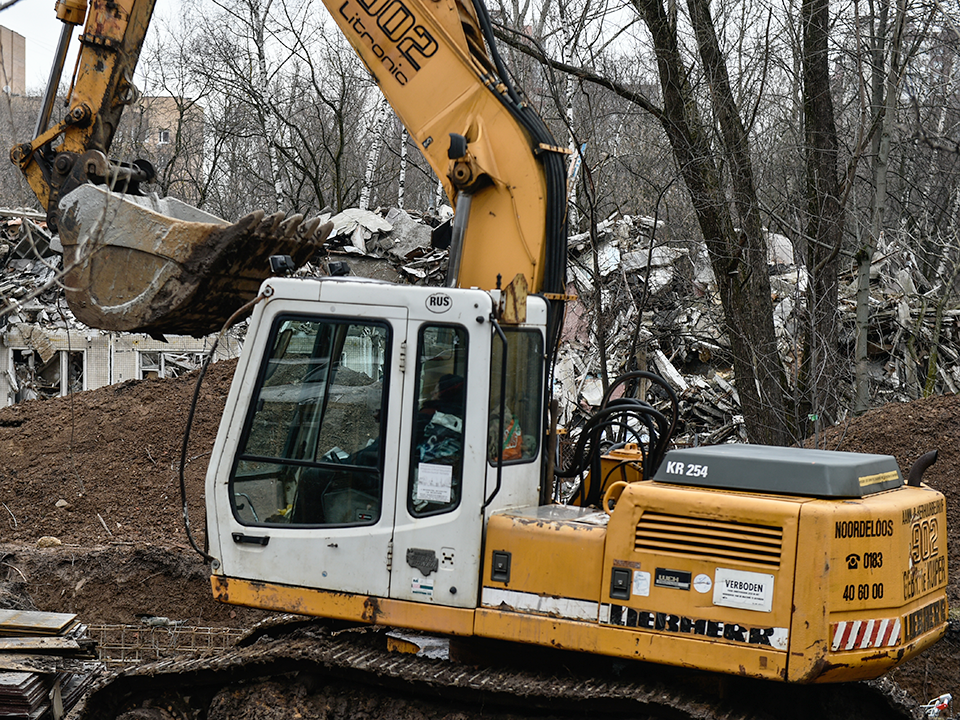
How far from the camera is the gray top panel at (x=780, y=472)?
3.92 m

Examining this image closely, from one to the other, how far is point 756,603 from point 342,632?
2114mm

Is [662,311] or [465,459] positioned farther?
[662,311]

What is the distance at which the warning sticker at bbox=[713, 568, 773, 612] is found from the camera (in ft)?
12.4

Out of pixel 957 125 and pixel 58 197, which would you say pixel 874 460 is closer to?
pixel 58 197

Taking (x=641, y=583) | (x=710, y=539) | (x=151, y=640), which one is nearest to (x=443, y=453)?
(x=641, y=583)

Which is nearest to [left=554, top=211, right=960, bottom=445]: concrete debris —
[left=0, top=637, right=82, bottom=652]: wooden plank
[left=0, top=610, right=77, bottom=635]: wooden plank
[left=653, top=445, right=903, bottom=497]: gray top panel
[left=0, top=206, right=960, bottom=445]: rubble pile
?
[left=0, top=206, right=960, bottom=445]: rubble pile

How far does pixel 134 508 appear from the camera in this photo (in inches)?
393

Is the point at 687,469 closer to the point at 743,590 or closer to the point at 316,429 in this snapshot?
the point at 743,590

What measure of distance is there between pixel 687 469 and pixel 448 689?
1.45 m

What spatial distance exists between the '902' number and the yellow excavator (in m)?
0.01

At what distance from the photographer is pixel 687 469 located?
412 centimetres

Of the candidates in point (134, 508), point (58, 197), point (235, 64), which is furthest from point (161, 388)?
point (235, 64)

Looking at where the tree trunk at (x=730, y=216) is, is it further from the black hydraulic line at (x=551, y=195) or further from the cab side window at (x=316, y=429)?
the cab side window at (x=316, y=429)

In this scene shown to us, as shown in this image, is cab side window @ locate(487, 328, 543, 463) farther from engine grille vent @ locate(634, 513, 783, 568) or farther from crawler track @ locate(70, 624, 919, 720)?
crawler track @ locate(70, 624, 919, 720)
